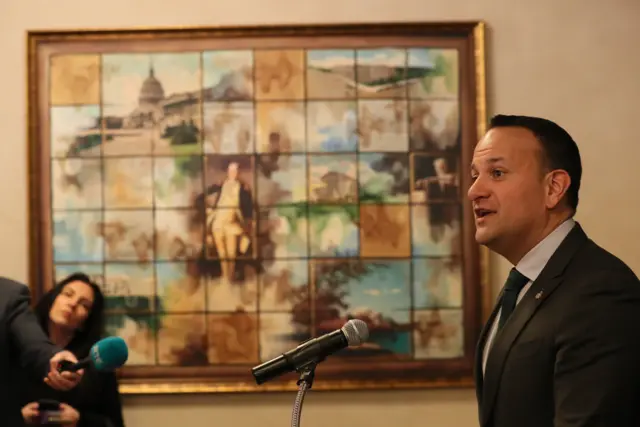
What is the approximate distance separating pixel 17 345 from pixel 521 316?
180 cm

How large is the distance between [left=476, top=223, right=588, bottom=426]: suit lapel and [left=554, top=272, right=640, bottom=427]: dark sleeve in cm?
9

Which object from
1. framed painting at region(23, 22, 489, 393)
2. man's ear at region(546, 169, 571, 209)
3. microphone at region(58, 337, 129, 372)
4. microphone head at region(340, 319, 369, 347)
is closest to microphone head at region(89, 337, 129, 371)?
microphone at region(58, 337, 129, 372)

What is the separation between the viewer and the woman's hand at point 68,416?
9.08ft

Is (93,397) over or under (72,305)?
under

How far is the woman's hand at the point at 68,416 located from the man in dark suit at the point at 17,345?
0.17m

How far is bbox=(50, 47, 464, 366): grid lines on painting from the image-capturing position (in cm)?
303

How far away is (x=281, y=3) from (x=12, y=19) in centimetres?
106

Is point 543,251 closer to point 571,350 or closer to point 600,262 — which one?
point 600,262

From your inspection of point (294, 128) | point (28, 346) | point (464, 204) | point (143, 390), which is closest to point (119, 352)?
point (28, 346)

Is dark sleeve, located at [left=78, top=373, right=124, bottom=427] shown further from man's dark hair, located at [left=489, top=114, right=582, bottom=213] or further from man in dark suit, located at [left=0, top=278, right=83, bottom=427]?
man's dark hair, located at [left=489, top=114, right=582, bottom=213]

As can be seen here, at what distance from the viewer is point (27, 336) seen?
260 centimetres

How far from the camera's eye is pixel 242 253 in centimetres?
304

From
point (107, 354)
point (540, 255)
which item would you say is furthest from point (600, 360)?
point (107, 354)

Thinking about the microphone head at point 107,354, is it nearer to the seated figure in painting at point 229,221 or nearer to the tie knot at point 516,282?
the seated figure in painting at point 229,221
